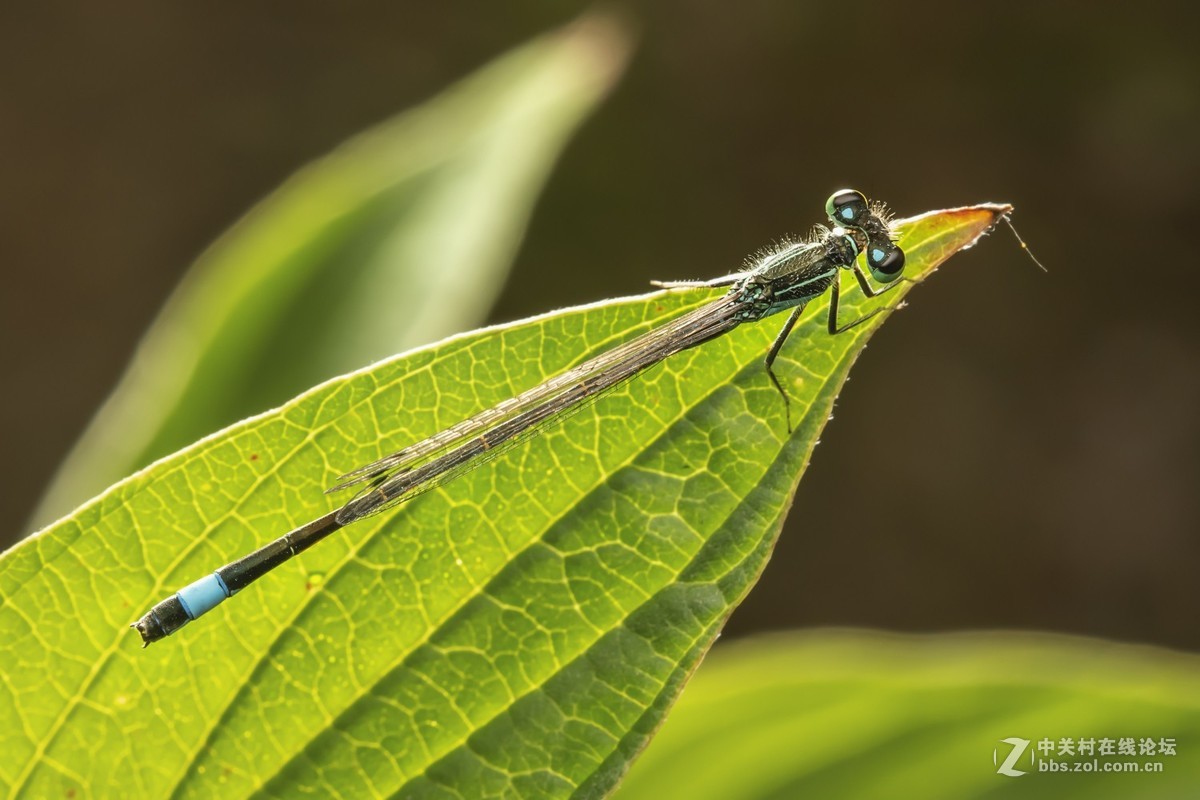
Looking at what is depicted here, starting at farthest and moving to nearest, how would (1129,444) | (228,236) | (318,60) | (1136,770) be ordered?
(318,60)
(1129,444)
(228,236)
(1136,770)

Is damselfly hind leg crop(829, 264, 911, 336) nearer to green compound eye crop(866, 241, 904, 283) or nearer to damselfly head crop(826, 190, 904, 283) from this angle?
green compound eye crop(866, 241, 904, 283)

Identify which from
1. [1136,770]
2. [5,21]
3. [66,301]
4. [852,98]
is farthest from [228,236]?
[852,98]

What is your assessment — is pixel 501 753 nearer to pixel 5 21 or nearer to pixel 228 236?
pixel 228 236

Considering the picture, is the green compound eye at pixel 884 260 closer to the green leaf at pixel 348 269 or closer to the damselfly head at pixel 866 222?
the damselfly head at pixel 866 222

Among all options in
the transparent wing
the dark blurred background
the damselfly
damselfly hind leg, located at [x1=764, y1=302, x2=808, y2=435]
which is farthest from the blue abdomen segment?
the dark blurred background

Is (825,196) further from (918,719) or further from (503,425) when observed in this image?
(503,425)
